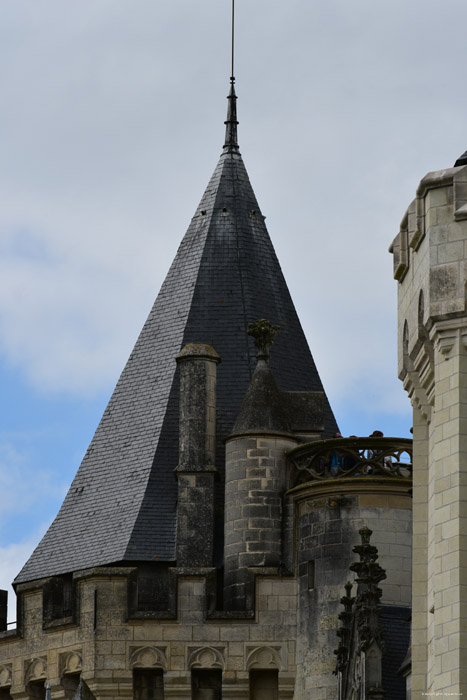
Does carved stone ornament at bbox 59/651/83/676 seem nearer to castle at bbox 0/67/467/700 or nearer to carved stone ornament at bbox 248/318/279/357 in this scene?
castle at bbox 0/67/467/700

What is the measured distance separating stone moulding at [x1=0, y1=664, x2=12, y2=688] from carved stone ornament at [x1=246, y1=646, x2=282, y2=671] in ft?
16.2

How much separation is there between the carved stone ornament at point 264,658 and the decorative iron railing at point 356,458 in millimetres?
2994

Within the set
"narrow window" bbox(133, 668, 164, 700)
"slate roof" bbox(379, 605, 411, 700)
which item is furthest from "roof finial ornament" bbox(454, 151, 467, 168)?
"narrow window" bbox(133, 668, 164, 700)

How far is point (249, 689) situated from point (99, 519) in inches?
180

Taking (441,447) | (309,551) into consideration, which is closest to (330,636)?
(309,551)

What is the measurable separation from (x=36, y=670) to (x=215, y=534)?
4056 millimetres

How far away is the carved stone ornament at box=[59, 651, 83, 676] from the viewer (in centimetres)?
4300

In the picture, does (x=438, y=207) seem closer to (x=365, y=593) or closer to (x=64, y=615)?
(x=365, y=593)

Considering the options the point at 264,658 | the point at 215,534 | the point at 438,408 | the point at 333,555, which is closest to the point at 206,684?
the point at 264,658

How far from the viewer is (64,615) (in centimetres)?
4391

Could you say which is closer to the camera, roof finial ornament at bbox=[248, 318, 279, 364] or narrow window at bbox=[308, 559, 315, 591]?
narrow window at bbox=[308, 559, 315, 591]

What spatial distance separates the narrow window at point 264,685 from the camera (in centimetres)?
4228

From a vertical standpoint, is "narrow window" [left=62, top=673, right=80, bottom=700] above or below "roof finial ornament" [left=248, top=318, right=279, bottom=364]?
below

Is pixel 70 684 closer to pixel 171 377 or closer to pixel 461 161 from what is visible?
pixel 171 377
